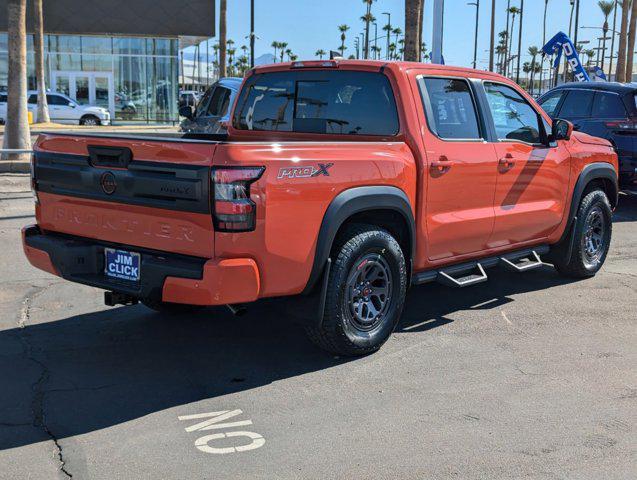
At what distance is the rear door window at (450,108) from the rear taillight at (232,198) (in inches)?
72.1

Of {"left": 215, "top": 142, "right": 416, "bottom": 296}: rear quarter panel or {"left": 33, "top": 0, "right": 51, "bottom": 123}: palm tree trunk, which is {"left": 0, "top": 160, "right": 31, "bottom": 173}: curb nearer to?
{"left": 215, "top": 142, "right": 416, "bottom": 296}: rear quarter panel

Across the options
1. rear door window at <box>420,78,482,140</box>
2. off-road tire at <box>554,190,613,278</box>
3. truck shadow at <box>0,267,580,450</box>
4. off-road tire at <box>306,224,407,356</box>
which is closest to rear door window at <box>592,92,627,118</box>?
off-road tire at <box>554,190,613,278</box>

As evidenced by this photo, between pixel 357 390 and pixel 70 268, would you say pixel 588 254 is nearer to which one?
pixel 357 390

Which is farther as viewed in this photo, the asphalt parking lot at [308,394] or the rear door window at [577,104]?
the rear door window at [577,104]

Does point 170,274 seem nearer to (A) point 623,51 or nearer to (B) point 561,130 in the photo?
(B) point 561,130

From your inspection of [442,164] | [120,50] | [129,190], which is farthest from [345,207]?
[120,50]

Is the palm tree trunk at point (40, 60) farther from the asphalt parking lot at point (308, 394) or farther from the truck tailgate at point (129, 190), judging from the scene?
the truck tailgate at point (129, 190)

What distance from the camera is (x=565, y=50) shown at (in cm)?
2058

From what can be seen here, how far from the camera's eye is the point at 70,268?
459 cm

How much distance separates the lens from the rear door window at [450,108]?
17.7 ft

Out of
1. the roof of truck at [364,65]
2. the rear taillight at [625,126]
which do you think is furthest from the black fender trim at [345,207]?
the rear taillight at [625,126]

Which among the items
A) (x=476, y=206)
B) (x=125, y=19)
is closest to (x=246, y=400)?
(x=476, y=206)

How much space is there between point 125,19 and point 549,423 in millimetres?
29952

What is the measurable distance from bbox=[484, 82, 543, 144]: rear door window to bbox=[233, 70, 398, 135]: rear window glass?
1.16m
